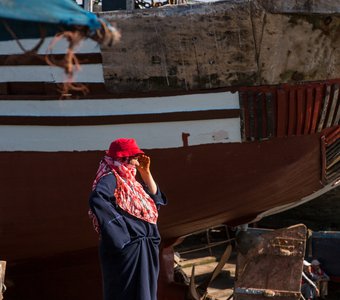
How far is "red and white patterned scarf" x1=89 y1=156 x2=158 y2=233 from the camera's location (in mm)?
4027

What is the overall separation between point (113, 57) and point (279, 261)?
201 cm

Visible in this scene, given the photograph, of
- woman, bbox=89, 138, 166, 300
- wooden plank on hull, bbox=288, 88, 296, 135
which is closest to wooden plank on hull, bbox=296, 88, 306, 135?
wooden plank on hull, bbox=288, 88, 296, 135

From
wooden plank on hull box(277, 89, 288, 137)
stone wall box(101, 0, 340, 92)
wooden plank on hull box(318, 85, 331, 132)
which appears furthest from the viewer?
wooden plank on hull box(318, 85, 331, 132)

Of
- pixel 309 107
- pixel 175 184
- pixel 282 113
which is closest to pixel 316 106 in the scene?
pixel 309 107

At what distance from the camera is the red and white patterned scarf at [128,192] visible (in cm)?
403

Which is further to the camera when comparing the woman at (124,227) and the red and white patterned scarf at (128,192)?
the red and white patterned scarf at (128,192)

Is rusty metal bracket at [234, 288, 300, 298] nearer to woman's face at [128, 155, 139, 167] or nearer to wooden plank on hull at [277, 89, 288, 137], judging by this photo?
wooden plank on hull at [277, 89, 288, 137]

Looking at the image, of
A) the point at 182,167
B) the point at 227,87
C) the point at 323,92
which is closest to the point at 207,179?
the point at 182,167

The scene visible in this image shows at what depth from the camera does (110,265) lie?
158 inches

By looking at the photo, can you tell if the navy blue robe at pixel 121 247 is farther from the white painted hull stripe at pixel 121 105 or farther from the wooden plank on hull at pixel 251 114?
the wooden plank on hull at pixel 251 114

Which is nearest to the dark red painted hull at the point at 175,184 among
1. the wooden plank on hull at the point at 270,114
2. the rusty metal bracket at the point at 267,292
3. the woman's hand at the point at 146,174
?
the wooden plank on hull at the point at 270,114

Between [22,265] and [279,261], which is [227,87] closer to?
[279,261]

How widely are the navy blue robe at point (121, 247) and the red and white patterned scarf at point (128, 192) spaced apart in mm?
32

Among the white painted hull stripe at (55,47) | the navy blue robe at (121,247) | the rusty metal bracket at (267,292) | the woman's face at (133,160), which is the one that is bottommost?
the rusty metal bracket at (267,292)
